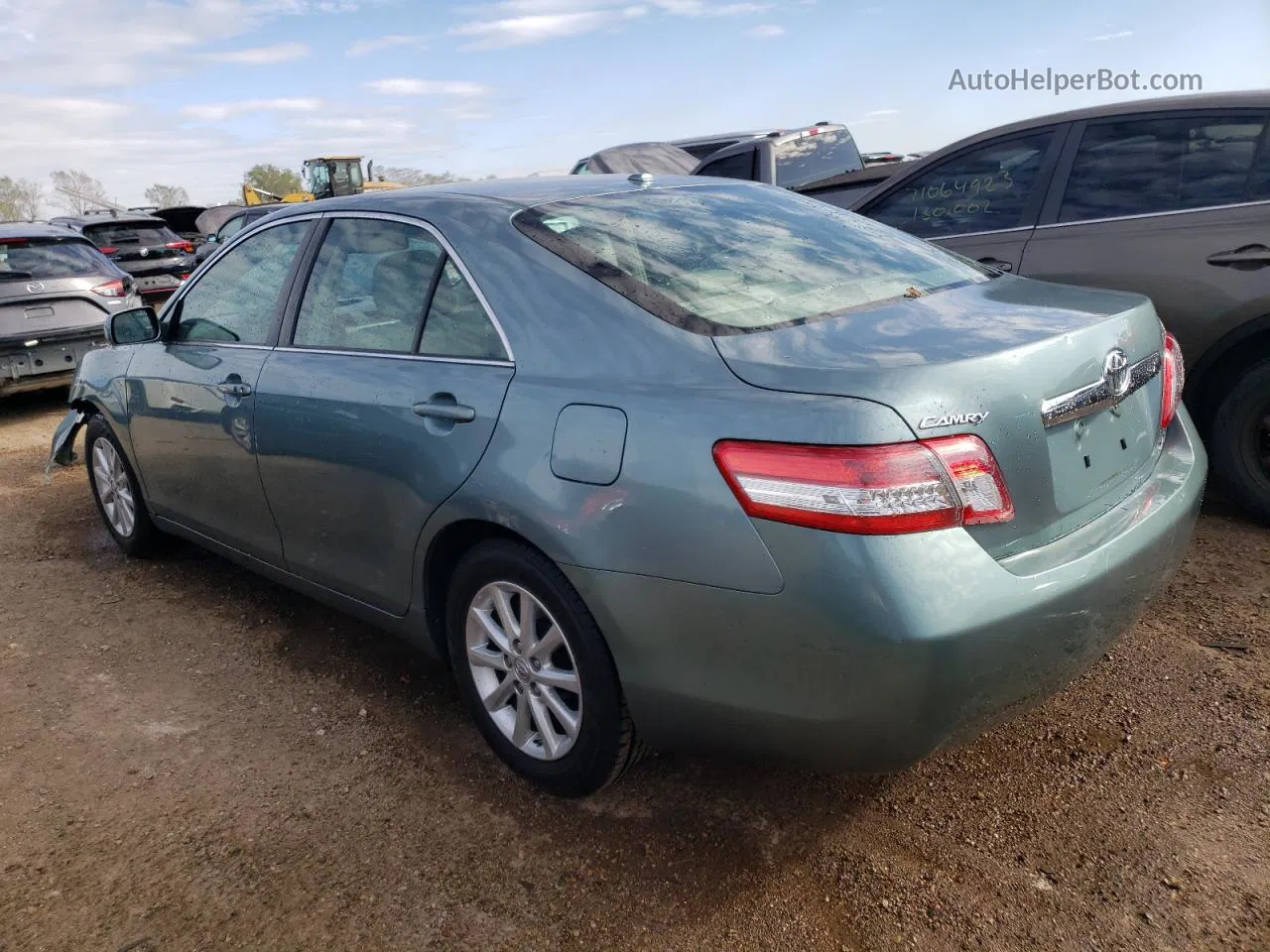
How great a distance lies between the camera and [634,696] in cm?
228

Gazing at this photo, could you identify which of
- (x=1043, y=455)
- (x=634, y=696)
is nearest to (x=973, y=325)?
(x=1043, y=455)

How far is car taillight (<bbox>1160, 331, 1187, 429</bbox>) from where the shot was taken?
8.84 ft

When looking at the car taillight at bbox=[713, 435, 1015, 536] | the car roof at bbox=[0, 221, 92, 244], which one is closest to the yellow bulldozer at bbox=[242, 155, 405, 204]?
the car roof at bbox=[0, 221, 92, 244]

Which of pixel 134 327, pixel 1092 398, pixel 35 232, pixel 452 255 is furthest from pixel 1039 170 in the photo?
pixel 35 232

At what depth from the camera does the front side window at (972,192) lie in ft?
15.2

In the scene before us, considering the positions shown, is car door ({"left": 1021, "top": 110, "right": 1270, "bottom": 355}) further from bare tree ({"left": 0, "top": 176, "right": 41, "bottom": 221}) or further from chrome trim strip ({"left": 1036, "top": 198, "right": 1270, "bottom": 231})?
bare tree ({"left": 0, "top": 176, "right": 41, "bottom": 221})

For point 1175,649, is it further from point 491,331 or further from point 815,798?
Answer: point 491,331

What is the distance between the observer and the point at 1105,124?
441cm

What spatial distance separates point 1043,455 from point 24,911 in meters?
2.54

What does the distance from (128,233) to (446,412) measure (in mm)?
13160

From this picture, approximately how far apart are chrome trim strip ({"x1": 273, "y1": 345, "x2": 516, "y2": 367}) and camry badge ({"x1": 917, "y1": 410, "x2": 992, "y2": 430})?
3.41 ft

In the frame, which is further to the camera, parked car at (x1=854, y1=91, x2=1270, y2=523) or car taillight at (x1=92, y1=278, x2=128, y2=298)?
car taillight at (x1=92, y1=278, x2=128, y2=298)

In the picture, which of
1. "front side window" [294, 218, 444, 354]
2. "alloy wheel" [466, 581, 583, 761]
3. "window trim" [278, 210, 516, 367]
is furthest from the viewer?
"front side window" [294, 218, 444, 354]

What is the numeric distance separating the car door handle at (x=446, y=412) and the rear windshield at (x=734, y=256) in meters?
0.46
